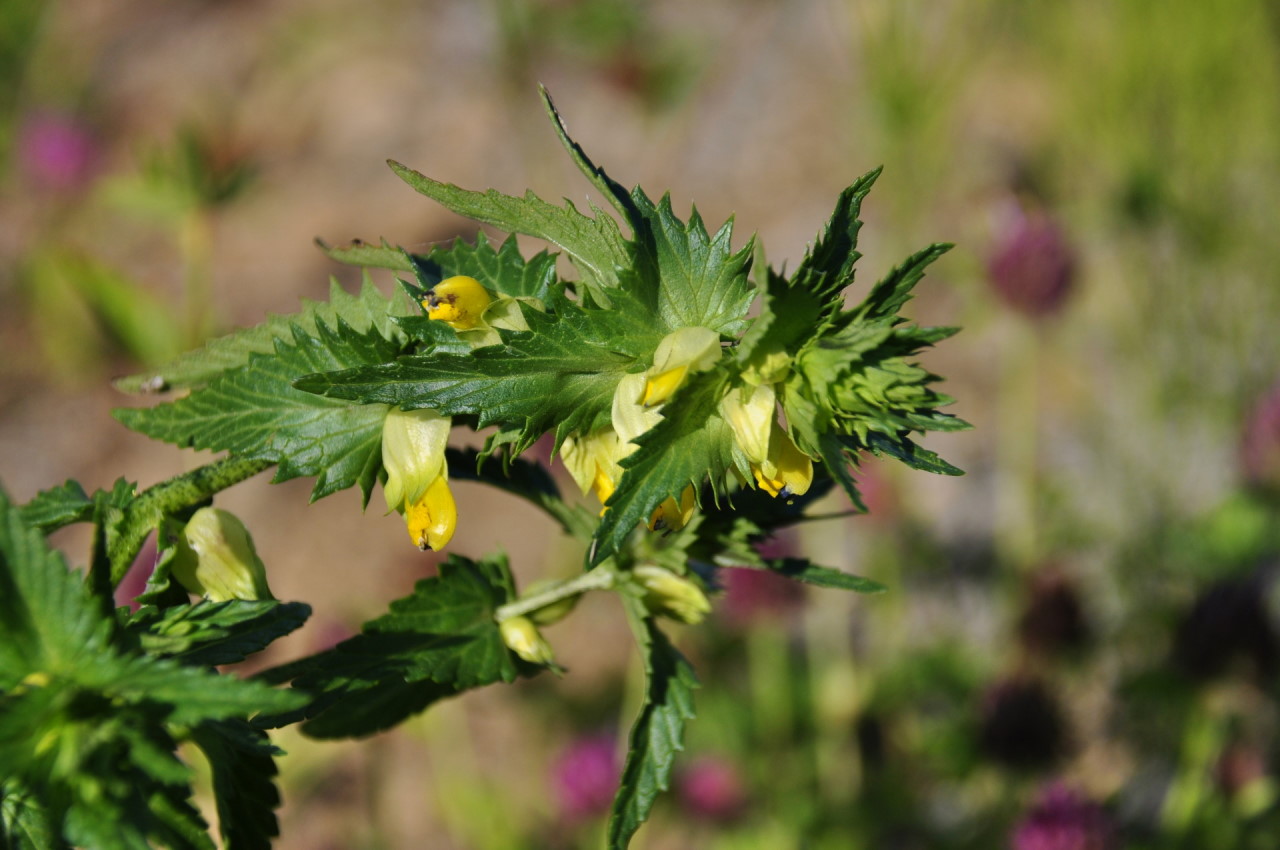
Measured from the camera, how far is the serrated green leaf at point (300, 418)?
1.58 ft

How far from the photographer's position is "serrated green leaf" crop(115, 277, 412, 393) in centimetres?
51

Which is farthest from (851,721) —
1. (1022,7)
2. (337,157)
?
(337,157)

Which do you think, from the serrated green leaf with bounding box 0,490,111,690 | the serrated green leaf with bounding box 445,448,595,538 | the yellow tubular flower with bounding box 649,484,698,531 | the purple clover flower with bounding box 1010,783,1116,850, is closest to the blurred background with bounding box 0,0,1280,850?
the purple clover flower with bounding box 1010,783,1116,850

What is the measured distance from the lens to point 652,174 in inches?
124

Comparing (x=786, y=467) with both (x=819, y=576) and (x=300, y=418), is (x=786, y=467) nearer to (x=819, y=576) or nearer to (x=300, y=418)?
(x=819, y=576)

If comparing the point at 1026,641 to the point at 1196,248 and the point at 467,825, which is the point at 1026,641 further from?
the point at 1196,248

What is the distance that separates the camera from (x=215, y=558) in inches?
18.8

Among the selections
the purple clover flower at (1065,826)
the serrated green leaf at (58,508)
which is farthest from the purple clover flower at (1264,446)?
the serrated green leaf at (58,508)

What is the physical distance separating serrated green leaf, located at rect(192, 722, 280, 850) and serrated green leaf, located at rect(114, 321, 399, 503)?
113 mm

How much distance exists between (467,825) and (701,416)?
1452mm

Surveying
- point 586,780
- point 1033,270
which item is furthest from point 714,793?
point 1033,270

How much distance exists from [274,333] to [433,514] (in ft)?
0.46

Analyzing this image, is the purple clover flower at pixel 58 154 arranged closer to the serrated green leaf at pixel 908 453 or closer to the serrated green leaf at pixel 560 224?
the serrated green leaf at pixel 560 224

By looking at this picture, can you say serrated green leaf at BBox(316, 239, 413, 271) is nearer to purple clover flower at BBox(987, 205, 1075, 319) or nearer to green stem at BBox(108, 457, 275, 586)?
green stem at BBox(108, 457, 275, 586)
